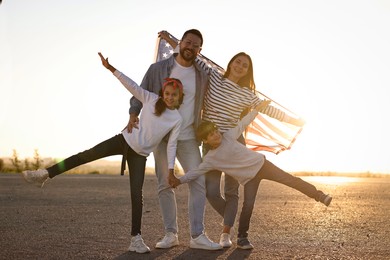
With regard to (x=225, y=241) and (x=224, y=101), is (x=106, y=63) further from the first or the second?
(x=225, y=241)

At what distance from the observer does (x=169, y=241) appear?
26.0ft

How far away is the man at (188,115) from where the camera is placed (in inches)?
306

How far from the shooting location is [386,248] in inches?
316

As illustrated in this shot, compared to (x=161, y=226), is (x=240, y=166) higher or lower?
higher

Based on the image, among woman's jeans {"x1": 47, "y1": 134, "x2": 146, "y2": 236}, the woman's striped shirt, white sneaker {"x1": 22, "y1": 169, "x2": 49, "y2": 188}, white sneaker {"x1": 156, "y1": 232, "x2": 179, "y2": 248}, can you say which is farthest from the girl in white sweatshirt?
white sneaker {"x1": 22, "y1": 169, "x2": 49, "y2": 188}

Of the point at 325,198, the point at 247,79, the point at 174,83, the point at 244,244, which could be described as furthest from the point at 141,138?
the point at 325,198

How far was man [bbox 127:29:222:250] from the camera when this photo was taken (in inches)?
306

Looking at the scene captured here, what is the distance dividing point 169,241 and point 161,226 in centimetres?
210

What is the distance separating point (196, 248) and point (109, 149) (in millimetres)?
1493

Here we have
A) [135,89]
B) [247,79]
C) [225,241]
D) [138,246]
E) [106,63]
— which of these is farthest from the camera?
[247,79]

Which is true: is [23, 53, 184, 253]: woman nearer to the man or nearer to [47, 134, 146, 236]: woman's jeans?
[47, 134, 146, 236]: woman's jeans

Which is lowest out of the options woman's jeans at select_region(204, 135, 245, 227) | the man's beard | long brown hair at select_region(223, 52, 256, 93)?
woman's jeans at select_region(204, 135, 245, 227)

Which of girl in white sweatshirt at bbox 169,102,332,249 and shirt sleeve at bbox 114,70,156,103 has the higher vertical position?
shirt sleeve at bbox 114,70,156,103

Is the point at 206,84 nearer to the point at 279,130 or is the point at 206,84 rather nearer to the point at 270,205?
the point at 279,130
